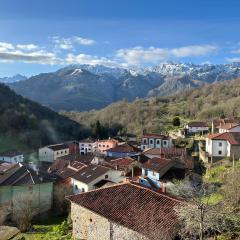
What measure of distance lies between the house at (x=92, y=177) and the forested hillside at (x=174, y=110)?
5015cm

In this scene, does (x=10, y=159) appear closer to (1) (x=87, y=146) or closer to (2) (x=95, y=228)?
(1) (x=87, y=146)

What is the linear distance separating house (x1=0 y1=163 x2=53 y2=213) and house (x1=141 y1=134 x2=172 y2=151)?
3515 centimetres

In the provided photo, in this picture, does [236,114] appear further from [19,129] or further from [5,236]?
[5,236]

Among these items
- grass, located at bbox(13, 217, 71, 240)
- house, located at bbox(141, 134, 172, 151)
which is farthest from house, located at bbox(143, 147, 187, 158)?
grass, located at bbox(13, 217, 71, 240)

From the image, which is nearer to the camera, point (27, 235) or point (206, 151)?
point (27, 235)

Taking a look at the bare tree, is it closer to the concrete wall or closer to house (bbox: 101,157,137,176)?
house (bbox: 101,157,137,176)

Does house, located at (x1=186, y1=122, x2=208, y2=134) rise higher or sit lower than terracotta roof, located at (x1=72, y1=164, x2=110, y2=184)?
higher

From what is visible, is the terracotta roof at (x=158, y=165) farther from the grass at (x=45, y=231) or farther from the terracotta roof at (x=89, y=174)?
the grass at (x=45, y=231)

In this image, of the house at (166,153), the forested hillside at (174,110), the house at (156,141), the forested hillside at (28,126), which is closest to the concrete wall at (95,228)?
the house at (166,153)

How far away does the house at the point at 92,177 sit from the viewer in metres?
43.2

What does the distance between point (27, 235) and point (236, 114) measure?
3127 inches

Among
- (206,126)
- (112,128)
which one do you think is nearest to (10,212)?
(206,126)

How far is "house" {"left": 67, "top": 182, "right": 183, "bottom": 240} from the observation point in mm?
17719

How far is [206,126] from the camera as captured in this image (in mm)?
82000
